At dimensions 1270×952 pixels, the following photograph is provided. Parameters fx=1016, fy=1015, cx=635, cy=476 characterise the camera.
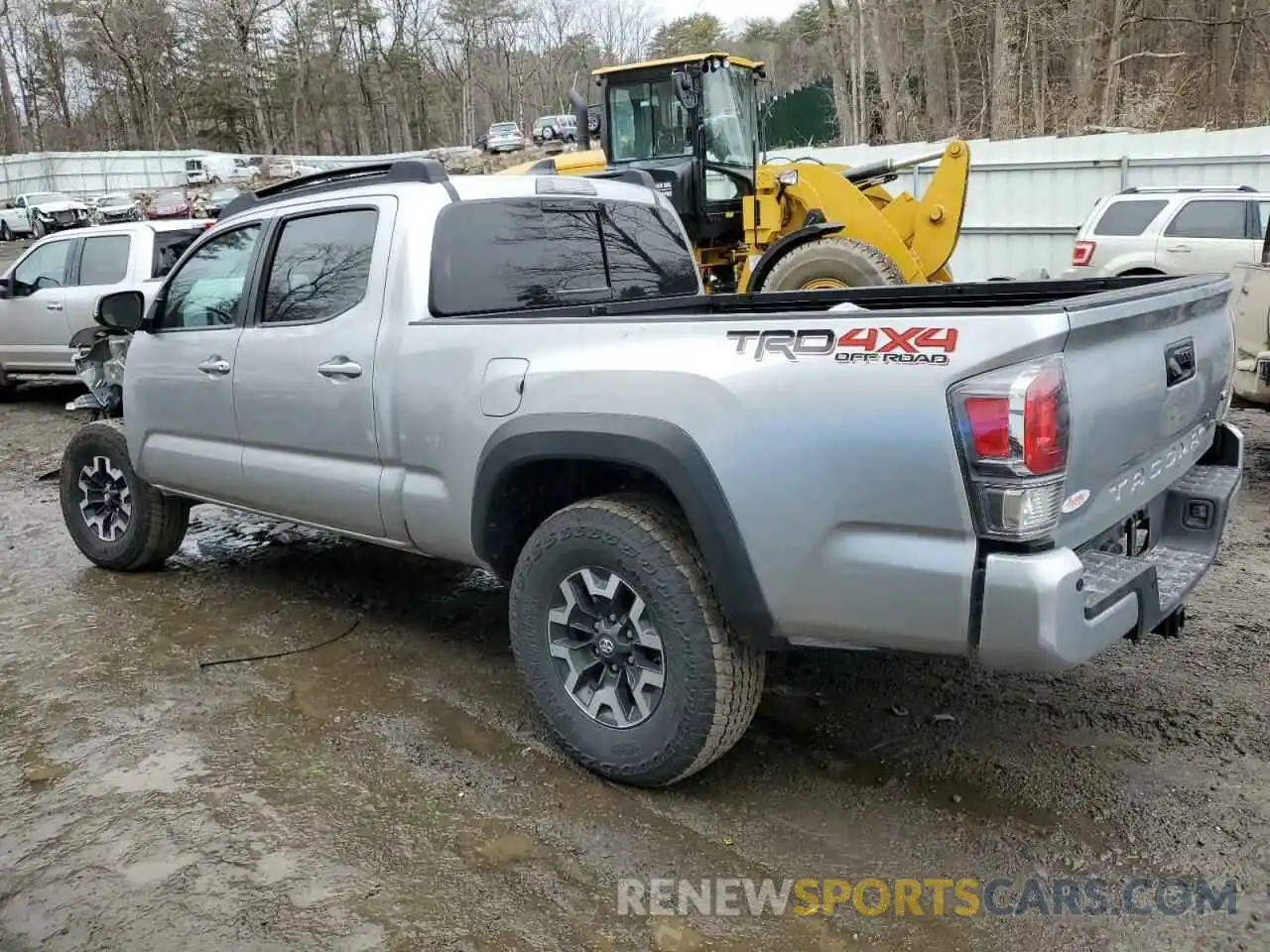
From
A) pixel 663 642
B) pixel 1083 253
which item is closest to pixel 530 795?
pixel 663 642

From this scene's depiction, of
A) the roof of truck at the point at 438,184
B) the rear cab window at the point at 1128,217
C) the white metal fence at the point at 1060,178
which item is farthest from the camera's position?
the white metal fence at the point at 1060,178

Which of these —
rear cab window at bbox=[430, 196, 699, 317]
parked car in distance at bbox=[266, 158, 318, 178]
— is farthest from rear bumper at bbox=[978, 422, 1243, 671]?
parked car in distance at bbox=[266, 158, 318, 178]

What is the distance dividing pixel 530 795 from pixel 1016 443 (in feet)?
6.12

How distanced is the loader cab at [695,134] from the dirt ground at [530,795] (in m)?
7.24

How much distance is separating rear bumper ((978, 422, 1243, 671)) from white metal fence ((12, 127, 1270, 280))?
42.9 feet

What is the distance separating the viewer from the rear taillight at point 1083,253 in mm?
11336

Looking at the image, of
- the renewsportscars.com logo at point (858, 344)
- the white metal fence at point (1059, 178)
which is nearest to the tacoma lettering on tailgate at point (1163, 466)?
the renewsportscars.com logo at point (858, 344)

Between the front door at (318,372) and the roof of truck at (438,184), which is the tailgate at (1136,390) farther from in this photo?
the front door at (318,372)

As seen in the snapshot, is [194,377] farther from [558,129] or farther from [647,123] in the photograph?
[558,129]

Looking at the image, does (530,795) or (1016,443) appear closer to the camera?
(1016,443)

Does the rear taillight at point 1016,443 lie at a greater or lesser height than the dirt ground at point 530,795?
greater

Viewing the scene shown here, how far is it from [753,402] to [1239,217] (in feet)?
33.0

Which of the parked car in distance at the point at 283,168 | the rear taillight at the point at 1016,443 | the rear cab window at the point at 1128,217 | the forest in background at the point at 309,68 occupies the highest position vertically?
the forest in background at the point at 309,68

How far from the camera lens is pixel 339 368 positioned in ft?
13.1
